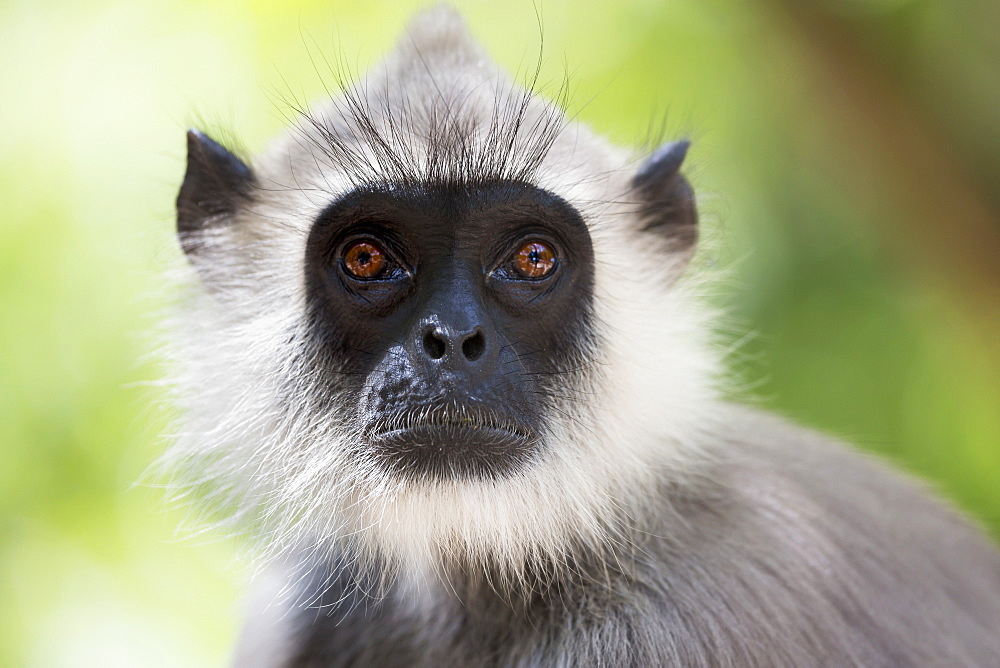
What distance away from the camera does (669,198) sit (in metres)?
3.45

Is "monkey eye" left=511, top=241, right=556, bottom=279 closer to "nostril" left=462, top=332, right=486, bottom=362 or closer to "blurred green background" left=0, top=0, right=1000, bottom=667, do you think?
"nostril" left=462, top=332, right=486, bottom=362

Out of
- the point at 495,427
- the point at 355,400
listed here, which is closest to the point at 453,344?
the point at 495,427

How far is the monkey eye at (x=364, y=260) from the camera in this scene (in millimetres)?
2770

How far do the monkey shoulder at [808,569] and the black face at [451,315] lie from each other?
0.60m

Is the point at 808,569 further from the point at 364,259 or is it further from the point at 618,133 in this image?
the point at 618,133

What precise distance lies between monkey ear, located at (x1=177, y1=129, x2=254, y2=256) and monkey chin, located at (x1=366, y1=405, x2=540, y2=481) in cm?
115

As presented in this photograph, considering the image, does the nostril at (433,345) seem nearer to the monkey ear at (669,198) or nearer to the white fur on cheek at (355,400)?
the white fur on cheek at (355,400)

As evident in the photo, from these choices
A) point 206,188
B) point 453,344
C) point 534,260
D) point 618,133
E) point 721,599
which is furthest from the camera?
point 618,133

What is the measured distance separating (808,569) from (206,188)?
2.34 m

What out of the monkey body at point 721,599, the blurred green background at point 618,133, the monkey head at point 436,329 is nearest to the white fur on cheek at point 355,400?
the monkey head at point 436,329

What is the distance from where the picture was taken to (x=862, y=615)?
284 centimetres

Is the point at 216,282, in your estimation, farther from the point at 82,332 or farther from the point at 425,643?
the point at 82,332

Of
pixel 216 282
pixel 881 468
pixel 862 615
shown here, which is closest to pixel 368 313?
pixel 216 282

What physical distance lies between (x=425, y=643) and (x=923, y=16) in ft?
15.6
